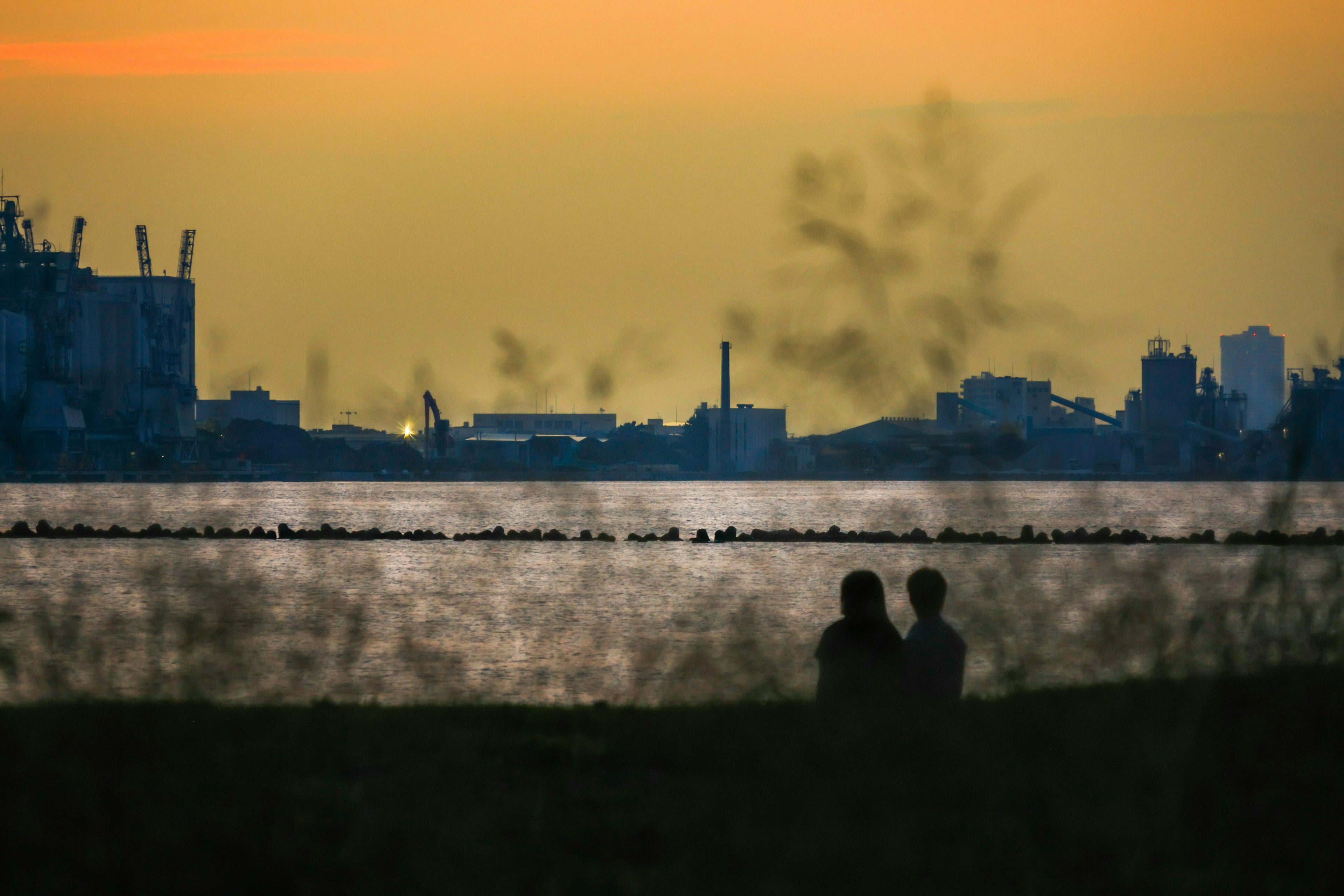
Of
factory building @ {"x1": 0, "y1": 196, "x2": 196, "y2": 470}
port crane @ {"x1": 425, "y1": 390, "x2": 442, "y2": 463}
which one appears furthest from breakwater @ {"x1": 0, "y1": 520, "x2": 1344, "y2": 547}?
port crane @ {"x1": 425, "y1": 390, "x2": 442, "y2": 463}

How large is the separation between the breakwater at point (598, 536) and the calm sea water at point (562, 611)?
13.8 ft

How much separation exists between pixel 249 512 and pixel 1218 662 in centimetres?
9154

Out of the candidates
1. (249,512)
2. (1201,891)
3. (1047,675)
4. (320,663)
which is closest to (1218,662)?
(1047,675)

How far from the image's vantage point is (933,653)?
255 inches

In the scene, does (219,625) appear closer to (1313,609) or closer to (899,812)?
(899,812)

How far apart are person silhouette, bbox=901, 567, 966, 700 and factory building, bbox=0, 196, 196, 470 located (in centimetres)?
7550

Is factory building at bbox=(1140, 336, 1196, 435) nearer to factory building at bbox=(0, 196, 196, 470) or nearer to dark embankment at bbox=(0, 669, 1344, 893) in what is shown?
dark embankment at bbox=(0, 669, 1344, 893)

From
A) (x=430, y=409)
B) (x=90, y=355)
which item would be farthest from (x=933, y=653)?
(x=90, y=355)

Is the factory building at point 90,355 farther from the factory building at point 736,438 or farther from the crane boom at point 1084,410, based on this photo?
the crane boom at point 1084,410

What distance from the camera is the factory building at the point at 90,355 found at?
11056 cm

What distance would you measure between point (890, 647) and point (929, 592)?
403 mm

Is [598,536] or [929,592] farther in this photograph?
[598,536]

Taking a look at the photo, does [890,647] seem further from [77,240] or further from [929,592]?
[77,240]

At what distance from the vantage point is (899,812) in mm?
4992
